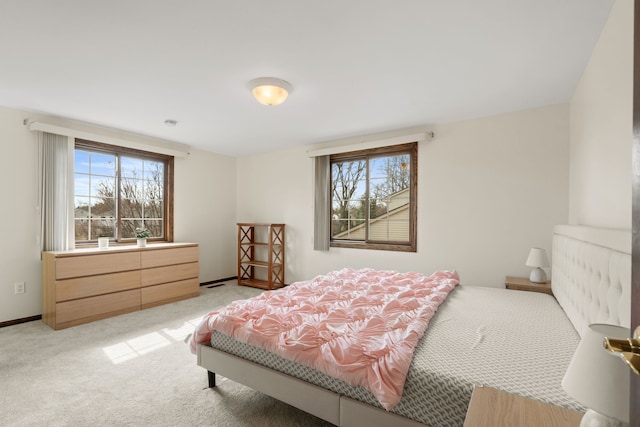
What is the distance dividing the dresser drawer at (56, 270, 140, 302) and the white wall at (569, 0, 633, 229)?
4628 mm

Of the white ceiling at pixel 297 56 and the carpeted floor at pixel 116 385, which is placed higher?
the white ceiling at pixel 297 56

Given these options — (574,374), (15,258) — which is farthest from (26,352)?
(574,374)

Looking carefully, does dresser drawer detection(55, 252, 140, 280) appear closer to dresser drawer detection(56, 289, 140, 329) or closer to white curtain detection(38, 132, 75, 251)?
dresser drawer detection(56, 289, 140, 329)

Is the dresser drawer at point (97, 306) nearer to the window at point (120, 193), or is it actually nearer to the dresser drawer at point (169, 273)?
the dresser drawer at point (169, 273)

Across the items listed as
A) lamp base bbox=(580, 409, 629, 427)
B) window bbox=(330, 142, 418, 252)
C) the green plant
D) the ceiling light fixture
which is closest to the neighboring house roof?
window bbox=(330, 142, 418, 252)

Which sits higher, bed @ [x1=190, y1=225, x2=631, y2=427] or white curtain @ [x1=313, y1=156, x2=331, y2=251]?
white curtain @ [x1=313, y1=156, x2=331, y2=251]

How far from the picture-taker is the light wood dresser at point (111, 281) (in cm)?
334

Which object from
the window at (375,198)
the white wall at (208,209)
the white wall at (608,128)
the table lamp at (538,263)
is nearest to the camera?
the white wall at (608,128)

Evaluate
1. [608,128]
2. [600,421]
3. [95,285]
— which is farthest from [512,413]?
[95,285]

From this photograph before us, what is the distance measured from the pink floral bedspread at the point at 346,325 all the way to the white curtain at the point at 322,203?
1.85m

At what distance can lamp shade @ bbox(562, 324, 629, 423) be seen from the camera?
61 centimetres

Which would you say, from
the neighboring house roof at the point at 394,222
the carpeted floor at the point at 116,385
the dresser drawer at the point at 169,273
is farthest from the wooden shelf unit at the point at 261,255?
the carpeted floor at the point at 116,385

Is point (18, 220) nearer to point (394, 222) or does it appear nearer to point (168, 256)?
point (168, 256)

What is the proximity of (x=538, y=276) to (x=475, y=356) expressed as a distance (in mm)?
2112
